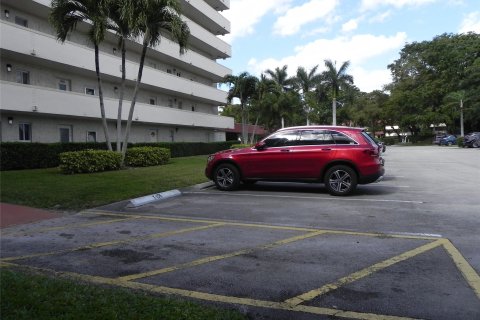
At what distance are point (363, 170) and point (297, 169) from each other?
5.41ft

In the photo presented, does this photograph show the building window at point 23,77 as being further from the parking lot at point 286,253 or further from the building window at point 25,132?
the parking lot at point 286,253

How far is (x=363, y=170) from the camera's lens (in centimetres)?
1062

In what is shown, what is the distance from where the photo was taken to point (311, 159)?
36.1 feet

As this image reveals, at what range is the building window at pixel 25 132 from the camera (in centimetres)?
2106

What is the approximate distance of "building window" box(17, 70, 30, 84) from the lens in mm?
21156

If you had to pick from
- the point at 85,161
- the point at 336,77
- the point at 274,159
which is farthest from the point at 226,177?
the point at 336,77

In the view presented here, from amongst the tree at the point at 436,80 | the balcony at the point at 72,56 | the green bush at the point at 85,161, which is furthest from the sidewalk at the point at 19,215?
the tree at the point at 436,80

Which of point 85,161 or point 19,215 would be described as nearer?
point 19,215

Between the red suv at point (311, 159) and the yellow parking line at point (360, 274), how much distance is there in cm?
448

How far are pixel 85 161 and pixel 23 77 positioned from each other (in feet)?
29.1

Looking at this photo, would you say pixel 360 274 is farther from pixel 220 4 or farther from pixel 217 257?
pixel 220 4

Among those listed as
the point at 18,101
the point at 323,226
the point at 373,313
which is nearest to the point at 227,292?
the point at 373,313

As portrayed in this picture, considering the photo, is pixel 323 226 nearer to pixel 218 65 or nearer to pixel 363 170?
pixel 363 170

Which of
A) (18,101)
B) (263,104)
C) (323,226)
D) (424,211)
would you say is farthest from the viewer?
(263,104)
